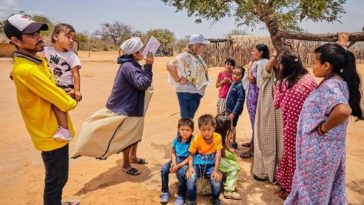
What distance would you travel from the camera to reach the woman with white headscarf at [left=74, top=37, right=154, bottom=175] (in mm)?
3896

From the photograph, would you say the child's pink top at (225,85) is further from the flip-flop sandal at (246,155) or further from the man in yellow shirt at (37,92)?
Answer: the man in yellow shirt at (37,92)

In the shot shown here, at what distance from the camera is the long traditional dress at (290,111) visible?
11.3 ft

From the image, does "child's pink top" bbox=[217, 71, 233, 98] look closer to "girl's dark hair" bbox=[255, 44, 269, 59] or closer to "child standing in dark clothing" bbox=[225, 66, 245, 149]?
"child standing in dark clothing" bbox=[225, 66, 245, 149]

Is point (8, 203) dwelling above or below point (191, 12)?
below

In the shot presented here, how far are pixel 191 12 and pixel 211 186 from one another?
9.44ft

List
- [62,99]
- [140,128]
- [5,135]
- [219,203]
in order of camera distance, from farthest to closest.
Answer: [5,135] < [140,128] < [219,203] < [62,99]

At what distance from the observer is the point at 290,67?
356cm

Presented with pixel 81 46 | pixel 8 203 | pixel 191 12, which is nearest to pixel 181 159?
pixel 8 203

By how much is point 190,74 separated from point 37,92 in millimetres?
2353

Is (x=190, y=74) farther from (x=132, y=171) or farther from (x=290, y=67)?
(x=132, y=171)

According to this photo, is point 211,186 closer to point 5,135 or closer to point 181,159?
point 181,159

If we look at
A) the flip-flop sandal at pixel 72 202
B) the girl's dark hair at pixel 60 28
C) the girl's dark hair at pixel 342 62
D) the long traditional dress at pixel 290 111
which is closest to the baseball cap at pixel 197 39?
the long traditional dress at pixel 290 111

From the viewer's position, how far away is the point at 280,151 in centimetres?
420

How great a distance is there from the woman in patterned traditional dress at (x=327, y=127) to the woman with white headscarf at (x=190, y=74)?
199 cm
